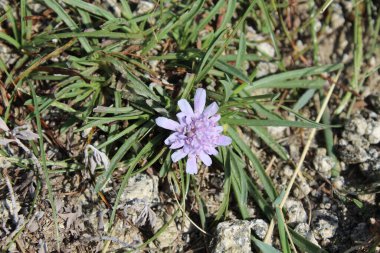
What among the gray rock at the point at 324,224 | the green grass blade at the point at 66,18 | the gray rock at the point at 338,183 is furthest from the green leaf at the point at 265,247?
the green grass blade at the point at 66,18

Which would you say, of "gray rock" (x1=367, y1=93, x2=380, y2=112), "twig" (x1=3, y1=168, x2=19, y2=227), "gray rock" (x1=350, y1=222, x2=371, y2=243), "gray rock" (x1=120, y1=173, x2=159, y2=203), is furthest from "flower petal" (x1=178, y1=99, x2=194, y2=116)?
"gray rock" (x1=367, y1=93, x2=380, y2=112)

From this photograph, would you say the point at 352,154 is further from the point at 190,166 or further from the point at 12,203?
the point at 12,203

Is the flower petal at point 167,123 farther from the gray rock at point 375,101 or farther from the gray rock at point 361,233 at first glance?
the gray rock at point 375,101

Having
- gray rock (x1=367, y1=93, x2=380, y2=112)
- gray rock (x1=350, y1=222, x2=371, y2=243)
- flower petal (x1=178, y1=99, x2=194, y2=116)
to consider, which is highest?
flower petal (x1=178, y1=99, x2=194, y2=116)

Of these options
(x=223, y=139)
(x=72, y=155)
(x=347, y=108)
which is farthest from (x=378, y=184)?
(x=72, y=155)

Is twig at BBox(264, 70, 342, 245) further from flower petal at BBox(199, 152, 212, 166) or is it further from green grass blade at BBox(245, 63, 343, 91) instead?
flower petal at BBox(199, 152, 212, 166)
